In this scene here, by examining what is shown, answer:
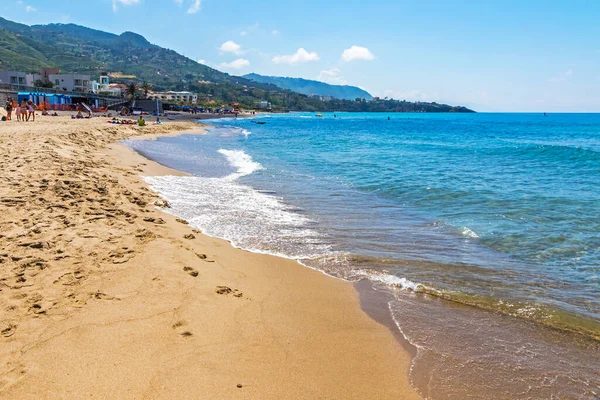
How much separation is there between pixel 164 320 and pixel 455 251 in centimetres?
616

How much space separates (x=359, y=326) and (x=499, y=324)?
1.94 metres

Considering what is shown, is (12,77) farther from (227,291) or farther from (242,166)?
(227,291)

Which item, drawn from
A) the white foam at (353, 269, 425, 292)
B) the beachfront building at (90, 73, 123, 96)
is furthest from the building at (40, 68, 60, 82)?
the white foam at (353, 269, 425, 292)

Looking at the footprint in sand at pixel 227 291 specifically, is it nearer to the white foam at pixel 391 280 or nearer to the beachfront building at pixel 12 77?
the white foam at pixel 391 280

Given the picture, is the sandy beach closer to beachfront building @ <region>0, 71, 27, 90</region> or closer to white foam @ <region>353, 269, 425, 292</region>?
white foam @ <region>353, 269, 425, 292</region>

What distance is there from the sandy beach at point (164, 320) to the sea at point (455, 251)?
684 millimetres

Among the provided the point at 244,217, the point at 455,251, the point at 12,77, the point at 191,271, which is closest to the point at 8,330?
the point at 191,271

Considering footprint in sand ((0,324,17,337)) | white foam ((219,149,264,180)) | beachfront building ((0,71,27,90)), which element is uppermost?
beachfront building ((0,71,27,90))

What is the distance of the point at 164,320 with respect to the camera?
4723mm

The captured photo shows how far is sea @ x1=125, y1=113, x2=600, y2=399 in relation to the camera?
4582 millimetres

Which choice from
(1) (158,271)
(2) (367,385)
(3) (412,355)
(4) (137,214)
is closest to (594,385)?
(3) (412,355)

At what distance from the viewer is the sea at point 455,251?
4.58 metres

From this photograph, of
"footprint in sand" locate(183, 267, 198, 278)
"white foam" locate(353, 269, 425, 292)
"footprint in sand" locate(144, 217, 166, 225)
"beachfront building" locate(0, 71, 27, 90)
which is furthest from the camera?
"beachfront building" locate(0, 71, 27, 90)

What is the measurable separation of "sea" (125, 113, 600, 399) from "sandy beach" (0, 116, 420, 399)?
2.24 ft
